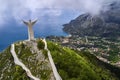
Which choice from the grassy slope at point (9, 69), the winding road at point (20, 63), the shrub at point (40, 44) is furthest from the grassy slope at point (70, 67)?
the grassy slope at point (9, 69)

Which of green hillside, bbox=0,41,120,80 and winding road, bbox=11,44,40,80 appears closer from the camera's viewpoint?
winding road, bbox=11,44,40,80

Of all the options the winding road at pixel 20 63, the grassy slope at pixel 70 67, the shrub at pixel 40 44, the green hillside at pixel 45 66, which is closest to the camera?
the winding road at pixel 20 63

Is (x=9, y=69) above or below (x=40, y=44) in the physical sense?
below

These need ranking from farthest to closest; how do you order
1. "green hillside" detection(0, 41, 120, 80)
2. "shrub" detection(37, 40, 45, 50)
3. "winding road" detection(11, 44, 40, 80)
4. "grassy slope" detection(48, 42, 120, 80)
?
"shrub" detection(37, 40, 45, 50), "grassy slope" detection(48, 42, 120, 80), "green hillside" detection(0, 41, 120, 80), "winding road" detection(11, 44, 40, 80)

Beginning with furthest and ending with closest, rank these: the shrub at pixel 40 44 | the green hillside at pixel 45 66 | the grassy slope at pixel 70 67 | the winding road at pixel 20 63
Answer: the shrub at pixel 40 44 → the grassy slope at pixel 70 67 → the green hillside at pixel 45 66 → the winding road at pixel 20 63

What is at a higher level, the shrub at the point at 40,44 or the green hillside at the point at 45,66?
the shrub at the point at 40,44

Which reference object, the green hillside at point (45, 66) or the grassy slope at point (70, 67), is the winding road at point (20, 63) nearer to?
the green hillside at point (45, 66)

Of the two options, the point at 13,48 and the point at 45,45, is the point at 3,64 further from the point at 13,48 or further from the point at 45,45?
the point at 45,45

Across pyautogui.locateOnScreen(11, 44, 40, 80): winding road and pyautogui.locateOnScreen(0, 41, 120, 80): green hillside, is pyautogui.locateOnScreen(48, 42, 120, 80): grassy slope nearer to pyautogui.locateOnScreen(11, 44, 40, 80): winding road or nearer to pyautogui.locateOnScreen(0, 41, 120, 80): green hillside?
pyautogui.locateOnScreen(0, 41, 120, 80): green hillside

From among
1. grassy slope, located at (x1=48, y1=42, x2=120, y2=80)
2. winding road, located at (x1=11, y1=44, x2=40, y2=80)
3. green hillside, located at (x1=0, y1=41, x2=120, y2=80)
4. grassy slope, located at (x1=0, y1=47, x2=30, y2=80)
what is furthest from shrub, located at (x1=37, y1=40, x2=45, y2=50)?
grassy slope, located at (x1=0, y1=47, x2=30, y2=80)

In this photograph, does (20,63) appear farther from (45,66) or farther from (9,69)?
(45,66)

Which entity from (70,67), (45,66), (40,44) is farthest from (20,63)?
(70,67)

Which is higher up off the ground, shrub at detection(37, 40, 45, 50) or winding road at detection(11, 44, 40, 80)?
shrub at detection(37, 40, 45, 50)
